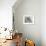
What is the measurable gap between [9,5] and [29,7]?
1.03 metres

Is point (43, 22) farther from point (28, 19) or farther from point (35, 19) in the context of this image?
point (28, 19)

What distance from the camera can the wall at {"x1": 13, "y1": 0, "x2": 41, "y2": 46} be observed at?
4578mm

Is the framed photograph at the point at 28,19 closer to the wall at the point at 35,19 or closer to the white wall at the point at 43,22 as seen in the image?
the wall at the point at 35,19

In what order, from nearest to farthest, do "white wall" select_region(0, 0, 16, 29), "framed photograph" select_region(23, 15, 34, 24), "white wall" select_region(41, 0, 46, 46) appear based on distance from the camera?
1. "white wall" select_region(0, 0, 16, 29)
2. "white wall" select_region(41, 0, 46, 46)
3. "framed photograph" select_region(23, 15, 34, 24)

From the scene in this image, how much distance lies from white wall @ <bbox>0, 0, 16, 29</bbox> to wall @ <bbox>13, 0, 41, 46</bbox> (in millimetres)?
591

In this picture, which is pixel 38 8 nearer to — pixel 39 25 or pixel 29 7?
pixel 29 7

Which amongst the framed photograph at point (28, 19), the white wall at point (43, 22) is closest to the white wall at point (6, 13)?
the framed photograph at point (28, 19)

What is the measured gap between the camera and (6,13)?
3.97 meters

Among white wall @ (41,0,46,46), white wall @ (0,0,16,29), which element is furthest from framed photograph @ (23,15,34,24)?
white wall @ (0,0,16,29)

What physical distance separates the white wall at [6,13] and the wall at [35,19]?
59 centimetres

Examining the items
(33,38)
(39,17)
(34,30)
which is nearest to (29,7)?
(39,17)

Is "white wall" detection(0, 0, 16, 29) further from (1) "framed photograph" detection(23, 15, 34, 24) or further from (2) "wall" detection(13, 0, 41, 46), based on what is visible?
(1) "framed photograph" detection(23, 15, 34, 24)

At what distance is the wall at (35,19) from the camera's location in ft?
15.0

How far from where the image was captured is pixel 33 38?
15.3ft
